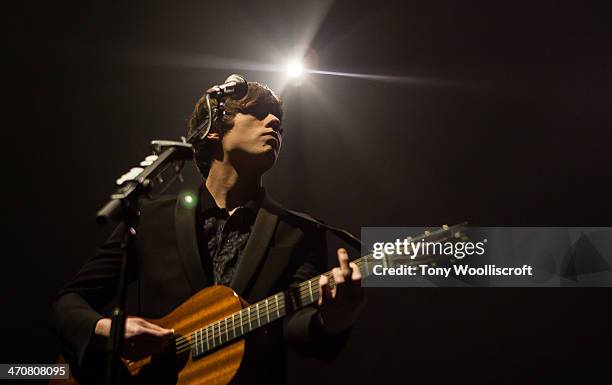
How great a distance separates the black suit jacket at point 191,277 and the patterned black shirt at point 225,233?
37 millimetres

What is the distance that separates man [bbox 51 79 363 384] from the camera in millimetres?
1812

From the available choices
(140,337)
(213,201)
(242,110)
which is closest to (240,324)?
(140,337)

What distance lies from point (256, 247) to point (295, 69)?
1574mm

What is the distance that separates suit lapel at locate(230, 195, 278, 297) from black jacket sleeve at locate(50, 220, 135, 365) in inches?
20.2

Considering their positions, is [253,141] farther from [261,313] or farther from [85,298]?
[85,298]

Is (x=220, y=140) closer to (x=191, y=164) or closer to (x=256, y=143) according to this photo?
(x=256, y=143)

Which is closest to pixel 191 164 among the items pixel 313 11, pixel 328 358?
pixel 313 11

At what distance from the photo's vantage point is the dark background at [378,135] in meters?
2.81

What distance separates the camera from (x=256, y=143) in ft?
6.88

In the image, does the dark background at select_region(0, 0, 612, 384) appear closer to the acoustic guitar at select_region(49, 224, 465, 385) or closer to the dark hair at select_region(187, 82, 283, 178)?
the dark hair at select_region(187, 82, 283, 178)

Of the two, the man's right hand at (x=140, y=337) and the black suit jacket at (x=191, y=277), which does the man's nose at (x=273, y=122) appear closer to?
the black suit jacket at (x=191, y=277)

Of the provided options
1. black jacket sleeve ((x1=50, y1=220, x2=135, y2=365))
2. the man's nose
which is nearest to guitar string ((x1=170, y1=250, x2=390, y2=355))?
black jacket sleeve ((x1=50, y1=220, x2=135, y2=365))

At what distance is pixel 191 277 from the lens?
1925 millimetres

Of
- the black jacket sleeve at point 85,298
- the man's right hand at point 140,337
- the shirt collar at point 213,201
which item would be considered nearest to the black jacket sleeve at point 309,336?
the shirt collar at point 213,201
